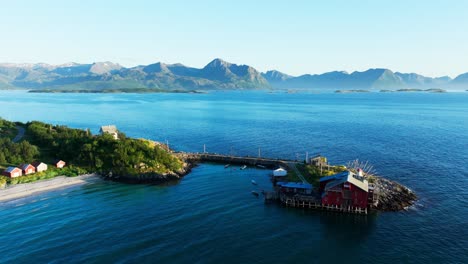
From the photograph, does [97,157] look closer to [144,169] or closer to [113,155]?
[113,155]

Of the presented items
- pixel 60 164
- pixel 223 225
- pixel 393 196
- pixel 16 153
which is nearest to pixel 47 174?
pixel 60 164

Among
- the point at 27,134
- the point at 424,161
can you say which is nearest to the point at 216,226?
the point at 424,161

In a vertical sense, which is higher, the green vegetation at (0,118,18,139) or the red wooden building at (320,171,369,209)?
the green vegetation at (0,118,18,139)

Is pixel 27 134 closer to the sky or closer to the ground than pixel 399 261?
closer to the sky

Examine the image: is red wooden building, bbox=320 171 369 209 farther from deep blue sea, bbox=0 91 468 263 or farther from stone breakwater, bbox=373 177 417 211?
stone breakwater, bbox=373 177 417 211

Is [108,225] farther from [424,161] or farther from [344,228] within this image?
[424,161]

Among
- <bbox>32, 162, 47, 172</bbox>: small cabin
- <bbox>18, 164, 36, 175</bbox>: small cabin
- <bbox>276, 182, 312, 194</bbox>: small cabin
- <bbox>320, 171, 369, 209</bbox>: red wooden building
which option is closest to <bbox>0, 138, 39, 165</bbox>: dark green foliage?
<bbox>32, 162, 47, 172</bbox>: small cabin
